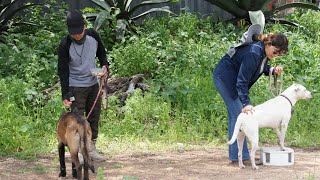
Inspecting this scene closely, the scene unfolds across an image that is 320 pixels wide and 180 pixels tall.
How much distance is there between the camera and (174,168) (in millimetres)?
6598

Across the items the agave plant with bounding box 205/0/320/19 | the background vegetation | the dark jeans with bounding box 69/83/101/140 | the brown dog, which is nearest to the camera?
the brown dog

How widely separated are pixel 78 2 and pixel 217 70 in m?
7.47

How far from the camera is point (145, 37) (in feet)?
35.5

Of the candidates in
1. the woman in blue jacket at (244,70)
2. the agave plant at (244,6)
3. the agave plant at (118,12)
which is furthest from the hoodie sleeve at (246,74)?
the agave plant at (244,6)

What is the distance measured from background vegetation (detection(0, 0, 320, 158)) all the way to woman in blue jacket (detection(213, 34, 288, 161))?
1.49m

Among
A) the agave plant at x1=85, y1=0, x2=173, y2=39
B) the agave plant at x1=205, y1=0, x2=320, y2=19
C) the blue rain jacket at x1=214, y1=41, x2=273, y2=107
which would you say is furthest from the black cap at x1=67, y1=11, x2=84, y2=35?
the agave plant at x1=205, y1=0, x2=320, y2=19

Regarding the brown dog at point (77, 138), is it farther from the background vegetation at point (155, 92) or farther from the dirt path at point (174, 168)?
the background vegetation at point (155, 92)

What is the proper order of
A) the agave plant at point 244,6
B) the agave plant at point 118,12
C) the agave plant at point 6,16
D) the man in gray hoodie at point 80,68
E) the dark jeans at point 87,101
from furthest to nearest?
the agave plant at point 244,6 → the agave plant at point 6,16 → the agave plant at point 118,12 → the dark jeans at point 87,101 → the man in gray hoodie at point 80,68

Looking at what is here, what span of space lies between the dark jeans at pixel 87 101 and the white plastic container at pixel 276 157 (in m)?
1.87

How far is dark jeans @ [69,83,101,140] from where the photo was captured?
6641 mm

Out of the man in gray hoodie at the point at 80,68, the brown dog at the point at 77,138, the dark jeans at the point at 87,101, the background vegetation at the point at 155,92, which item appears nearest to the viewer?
the brown dog at the point at 77,138

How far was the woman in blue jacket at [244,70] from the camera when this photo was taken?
616 cm

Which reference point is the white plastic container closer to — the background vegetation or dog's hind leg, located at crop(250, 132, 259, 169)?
dog's hind leg, located at crop(250, 132, 259, 169)

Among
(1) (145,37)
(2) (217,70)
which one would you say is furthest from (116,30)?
(2) (217,70)
